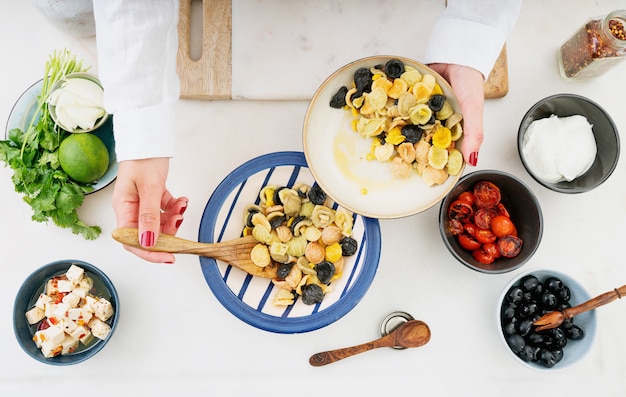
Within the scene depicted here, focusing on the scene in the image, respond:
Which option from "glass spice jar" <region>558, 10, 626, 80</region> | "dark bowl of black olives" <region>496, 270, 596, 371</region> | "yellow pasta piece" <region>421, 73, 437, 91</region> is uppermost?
"glass spice jar" <region>558, 10, 626, 80</region>

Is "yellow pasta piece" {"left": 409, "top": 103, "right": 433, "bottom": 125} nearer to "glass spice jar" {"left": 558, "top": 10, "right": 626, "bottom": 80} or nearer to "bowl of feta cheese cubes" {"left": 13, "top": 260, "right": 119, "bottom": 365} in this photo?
"glass spice jar" {"left": 558, "top": 10, "right": 626, "bottom": 80}

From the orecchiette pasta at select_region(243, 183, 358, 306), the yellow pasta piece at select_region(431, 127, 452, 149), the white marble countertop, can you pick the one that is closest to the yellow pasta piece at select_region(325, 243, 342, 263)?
the orecchiette pasta at select_region(243, 183, 358, 306)

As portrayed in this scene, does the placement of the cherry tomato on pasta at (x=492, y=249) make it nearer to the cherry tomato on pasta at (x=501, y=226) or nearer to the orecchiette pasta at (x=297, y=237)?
the cherry tomato on pasta at (x=501, y=226)

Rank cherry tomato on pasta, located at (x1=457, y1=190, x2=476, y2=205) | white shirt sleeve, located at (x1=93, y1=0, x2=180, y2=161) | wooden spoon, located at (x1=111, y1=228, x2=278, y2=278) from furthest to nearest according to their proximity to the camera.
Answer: cherry tomato on pasta, located at (x1=457, y1=190, x2=476, y2=205)
wooden spoon, located at (x1=111, y1=228, x2=278, y2=278)
white shirt sleeve, located at (x1=93, y1=0, x2=180, y2=161)

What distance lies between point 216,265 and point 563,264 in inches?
25.0

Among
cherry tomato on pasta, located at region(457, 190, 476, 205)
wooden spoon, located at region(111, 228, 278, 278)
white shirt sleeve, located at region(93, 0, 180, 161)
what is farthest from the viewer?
cherry tomato on pasta, located at region(457, 190, 476, 205)

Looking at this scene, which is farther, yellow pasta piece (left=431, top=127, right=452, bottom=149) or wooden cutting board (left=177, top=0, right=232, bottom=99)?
wooden cutting board (left=177, top=0, right=232, bottom=99)

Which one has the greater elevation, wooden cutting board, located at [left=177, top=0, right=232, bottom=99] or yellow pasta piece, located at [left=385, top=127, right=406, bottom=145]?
wooden cutting board, located at [left=177, top=0, right=232, bottom=99]

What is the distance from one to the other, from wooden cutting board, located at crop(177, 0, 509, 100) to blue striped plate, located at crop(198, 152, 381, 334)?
0.58ft

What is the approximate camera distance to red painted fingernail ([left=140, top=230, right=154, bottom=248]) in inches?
29.6

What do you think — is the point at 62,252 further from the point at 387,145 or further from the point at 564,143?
the point at 564,143

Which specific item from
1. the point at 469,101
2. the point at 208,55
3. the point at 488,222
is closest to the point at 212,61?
the point at 208,55

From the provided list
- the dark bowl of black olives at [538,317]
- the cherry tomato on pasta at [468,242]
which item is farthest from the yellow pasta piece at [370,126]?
the dark bowl of black olives at [538,317]

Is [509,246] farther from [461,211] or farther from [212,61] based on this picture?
[212,61]
